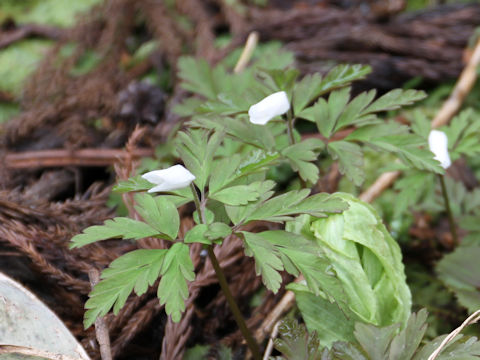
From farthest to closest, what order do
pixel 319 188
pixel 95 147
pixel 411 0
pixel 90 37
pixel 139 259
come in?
pixel 411 0 < pixel 90 37 < pixel 95 147 < pixel 319 188 < pixel 139 259

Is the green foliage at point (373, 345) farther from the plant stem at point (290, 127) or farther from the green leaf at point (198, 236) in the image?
the plant stem at point (290, 127)

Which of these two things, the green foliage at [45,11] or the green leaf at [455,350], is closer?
the green leaf at [455,350]

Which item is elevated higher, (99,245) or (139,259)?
(139,259)

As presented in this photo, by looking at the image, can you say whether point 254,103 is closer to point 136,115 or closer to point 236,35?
point 136,115

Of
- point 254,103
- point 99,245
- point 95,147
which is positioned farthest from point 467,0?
point 99,245

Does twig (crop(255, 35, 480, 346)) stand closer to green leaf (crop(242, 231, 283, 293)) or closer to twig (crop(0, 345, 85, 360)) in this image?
green leaf (crop(242, 231, 283, 293))

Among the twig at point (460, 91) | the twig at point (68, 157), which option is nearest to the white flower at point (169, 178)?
the twig at point (68, 157)

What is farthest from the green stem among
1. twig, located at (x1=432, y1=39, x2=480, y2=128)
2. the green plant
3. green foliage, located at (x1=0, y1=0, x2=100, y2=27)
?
green foliage, located at (x1=0, y1=0, x2=100, y2=27)
